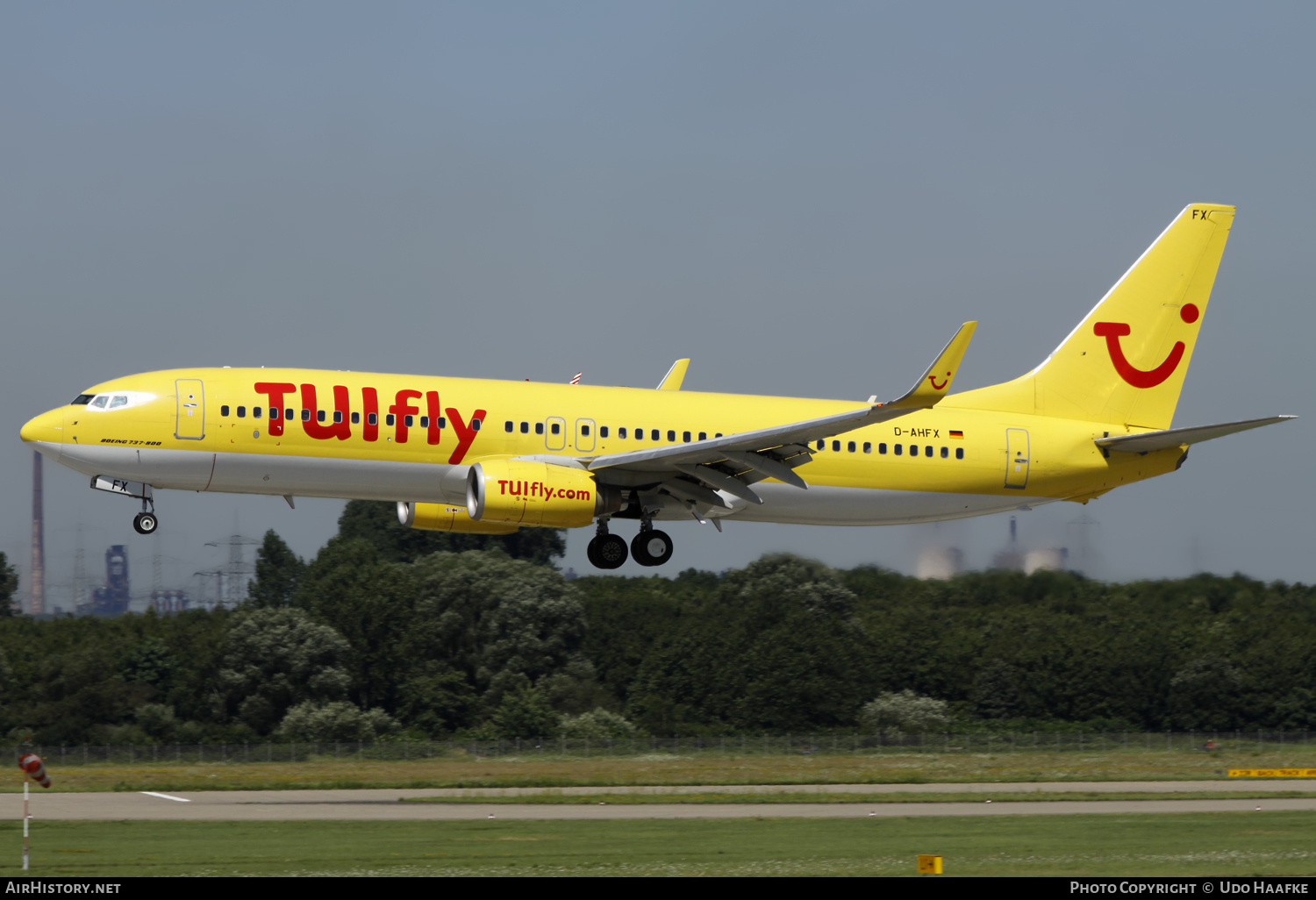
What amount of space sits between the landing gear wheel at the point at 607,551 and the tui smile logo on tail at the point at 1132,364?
15770 mm

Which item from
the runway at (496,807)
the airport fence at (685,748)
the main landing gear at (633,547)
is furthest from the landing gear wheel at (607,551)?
the airport fence at (685,748)

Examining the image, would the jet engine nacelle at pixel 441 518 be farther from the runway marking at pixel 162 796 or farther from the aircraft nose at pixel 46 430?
the runway marking at pixel 162 796

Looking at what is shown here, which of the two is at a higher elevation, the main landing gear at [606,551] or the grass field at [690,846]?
the main landing gear at [606,551]

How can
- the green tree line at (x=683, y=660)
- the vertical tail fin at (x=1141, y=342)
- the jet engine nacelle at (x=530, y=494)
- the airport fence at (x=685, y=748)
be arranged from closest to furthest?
1. the jet engine nacelle at (x=530, y=494)
2. the vertical tail fin at (x=1141, y=342)
3. the airport fence at (x=685, y=748)
4. the green tree line at (x=683, y=660)

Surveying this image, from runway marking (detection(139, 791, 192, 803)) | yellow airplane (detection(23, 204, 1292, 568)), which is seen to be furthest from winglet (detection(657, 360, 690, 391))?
runway marking (detection(139, 791, 192, 803))

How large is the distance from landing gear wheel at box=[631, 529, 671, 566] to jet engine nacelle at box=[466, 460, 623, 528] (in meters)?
2.92

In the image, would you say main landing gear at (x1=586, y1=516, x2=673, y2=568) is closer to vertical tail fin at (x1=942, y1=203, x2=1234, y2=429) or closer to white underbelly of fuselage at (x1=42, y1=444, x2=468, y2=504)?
white underbelly of fuselage at (x1=42, y1=444, x2=468, y2=504)

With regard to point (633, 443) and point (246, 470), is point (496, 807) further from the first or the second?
point (246, 470)

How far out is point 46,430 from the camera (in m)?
36.8

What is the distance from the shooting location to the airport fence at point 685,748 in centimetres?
6244

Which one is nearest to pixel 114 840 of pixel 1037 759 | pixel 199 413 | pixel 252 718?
pixel 199 413

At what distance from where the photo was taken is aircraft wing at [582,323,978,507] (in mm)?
32844

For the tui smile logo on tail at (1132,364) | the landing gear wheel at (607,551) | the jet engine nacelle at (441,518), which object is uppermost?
the tui smile logo on tail at (1132,364)

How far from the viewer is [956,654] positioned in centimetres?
8500
